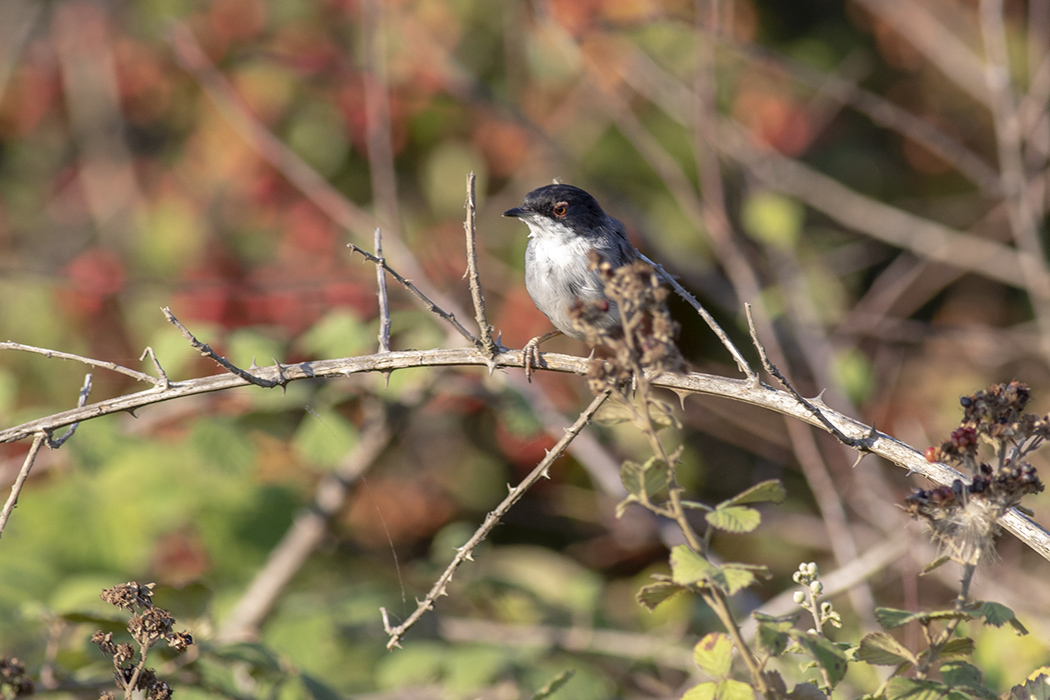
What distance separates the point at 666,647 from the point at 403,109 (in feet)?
15.1

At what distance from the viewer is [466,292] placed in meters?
6.29

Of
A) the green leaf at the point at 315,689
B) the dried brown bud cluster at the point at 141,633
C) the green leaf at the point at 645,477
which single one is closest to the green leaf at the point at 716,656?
the green leaf at the point at 645,477

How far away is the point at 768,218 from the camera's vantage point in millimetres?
4980

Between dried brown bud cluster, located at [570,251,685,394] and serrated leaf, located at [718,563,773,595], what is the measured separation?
0.39m

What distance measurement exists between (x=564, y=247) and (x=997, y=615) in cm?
224

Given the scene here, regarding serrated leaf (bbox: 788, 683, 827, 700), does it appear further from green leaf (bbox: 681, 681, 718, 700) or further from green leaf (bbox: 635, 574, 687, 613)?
green leaf (bbox: 635, 574, 687, 613)

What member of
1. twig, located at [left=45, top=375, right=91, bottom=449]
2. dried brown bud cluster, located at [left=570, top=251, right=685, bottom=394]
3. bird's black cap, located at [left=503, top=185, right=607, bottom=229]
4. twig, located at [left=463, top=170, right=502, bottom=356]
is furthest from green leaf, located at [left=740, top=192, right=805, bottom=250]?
twig, located at [left=45, top=375, right=91, bottom=449]

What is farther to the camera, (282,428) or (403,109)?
(403,109)

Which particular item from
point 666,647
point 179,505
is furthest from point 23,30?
point 666,647

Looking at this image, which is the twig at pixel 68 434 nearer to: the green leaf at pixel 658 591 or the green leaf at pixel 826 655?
the green leaf at pixel 658 591

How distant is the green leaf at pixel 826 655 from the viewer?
64.8 inches

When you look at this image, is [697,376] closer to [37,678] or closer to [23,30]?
[37,678]

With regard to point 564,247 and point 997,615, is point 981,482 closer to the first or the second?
point 997,615

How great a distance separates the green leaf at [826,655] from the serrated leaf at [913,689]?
11cm
